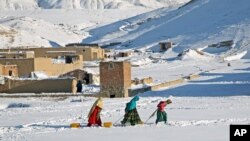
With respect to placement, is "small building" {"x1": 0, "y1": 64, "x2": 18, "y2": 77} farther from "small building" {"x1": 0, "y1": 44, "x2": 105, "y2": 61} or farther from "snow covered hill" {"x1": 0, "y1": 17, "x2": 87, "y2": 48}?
"snow covered hill" {"x1": 0, "y1": 17, "x2": 87, "y2": 48}

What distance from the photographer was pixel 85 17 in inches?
7288

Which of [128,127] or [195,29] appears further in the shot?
[195,29]

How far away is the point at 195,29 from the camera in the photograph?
104688mm

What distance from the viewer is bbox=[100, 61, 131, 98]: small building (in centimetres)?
2717

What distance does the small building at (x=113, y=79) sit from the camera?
89.1 ft

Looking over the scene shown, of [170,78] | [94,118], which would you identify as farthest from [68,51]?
[94,118]

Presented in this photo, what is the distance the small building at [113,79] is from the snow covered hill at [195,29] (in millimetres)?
43373

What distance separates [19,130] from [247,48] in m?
61.5

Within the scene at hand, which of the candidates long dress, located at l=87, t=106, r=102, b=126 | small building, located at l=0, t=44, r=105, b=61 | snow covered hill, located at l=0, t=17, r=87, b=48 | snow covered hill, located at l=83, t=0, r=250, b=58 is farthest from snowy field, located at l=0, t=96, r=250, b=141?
snow covered hill, located at l=0, t=17, r=87, b=48

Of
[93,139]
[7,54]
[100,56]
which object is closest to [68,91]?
[93,139]

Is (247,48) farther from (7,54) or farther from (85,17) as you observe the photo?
(85,17)

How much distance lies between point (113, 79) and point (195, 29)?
7854 centimetres

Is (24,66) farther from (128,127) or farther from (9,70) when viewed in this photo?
(128,127)

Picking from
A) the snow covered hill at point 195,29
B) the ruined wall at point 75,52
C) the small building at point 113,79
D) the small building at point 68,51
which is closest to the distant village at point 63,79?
the small building at point 113,79
